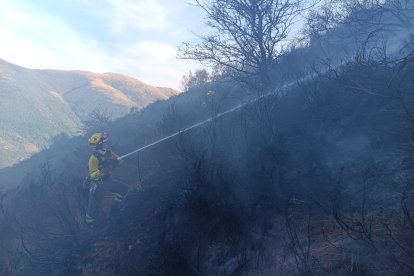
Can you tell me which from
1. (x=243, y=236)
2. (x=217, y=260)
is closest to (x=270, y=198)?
(x=243, y=236)

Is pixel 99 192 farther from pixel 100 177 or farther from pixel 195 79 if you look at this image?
pixel 195 79

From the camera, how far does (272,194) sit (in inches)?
202

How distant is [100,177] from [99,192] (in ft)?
1.12

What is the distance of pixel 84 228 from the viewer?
25.3 feet

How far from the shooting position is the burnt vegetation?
3900 millimetres

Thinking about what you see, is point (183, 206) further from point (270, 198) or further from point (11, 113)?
point (11, 113)

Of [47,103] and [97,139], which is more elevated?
[47,103]

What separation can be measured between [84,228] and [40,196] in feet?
10.7

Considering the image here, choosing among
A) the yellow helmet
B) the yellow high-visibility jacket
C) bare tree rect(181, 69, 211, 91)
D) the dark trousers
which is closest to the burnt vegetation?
the dark trousers

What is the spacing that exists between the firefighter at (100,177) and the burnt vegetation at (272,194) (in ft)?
0.96

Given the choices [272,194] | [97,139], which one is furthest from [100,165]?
[272,194]

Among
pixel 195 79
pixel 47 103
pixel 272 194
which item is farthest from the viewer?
pixel 47 103

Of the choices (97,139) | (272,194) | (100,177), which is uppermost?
(97,139)

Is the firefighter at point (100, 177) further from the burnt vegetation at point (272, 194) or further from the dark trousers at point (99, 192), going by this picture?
the burnt vegetation at point (272, 194)
